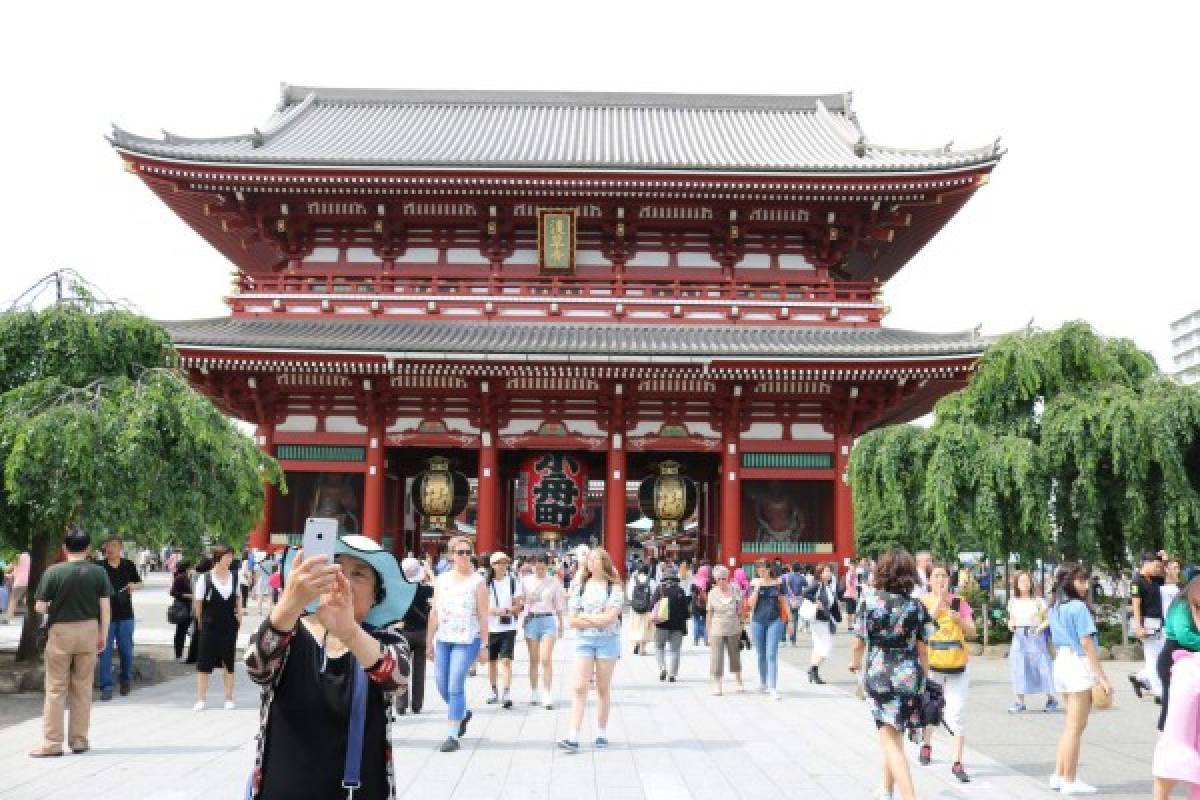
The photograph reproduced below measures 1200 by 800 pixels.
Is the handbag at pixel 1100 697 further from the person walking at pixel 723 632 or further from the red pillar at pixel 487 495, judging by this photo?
the red pillar at pixel 487 495

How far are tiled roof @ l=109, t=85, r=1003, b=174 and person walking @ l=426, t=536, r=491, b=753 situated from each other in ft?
48.2

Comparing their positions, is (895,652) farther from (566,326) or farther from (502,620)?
(566,326)

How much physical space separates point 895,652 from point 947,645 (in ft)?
7.09

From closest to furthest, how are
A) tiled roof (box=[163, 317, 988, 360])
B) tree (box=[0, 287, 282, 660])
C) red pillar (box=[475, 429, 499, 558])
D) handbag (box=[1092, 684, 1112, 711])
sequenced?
1. handbag (box=[1092, 684, 1112, 711])
2. tree (box=[0, 287, 282, 660])
3. tiled roof (box=[163, 317, 988, 360])
4. red pillar (box=[475, 429, 499, 558])

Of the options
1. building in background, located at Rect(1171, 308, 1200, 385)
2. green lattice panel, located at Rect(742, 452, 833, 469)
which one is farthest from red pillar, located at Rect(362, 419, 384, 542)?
building in background, located at Rect(1171, 308, 1200, 385)

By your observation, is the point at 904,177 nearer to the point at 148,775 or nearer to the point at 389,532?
the point at 389,532

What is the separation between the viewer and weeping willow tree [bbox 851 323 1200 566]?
16047 mm

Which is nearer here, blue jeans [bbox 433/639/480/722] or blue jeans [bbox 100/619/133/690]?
blue jeans [bbox 433/639/480/722]

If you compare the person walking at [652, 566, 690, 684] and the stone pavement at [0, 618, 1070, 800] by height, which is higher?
the person walking at [652, 566, 690, 684]

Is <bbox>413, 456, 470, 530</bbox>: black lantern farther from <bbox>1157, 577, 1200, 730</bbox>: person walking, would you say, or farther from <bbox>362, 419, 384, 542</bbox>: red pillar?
<bbox>1157, 577, 1200, 730</bbox>: person walking

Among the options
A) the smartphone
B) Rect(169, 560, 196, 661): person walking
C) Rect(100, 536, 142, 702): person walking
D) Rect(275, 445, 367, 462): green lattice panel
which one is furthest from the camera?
Rect(275, 445, 367, 462): green lattice panel

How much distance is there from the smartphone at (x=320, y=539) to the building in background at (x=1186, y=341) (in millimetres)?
149896

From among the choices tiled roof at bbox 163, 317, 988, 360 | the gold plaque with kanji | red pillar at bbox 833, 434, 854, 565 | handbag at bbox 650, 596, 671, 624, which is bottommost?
handbag at bbox 650, 596, 671, 624

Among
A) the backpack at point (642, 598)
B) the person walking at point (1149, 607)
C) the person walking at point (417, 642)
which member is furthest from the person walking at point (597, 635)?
the backpack at point (642, 598)
